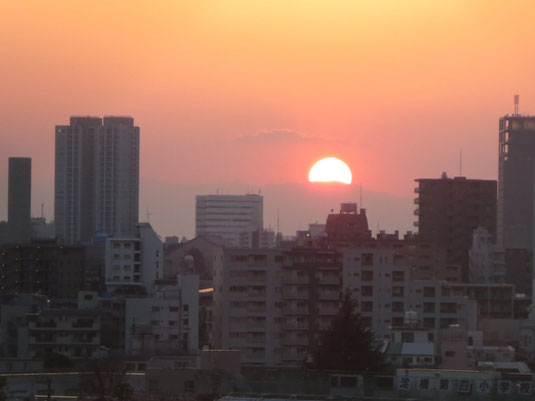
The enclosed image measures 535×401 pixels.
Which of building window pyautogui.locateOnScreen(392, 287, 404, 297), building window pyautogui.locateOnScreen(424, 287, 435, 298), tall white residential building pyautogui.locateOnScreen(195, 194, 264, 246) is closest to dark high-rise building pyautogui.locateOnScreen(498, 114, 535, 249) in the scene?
tall white residential building pyautogui.locateOnScreen(195, 194, 264, 246)

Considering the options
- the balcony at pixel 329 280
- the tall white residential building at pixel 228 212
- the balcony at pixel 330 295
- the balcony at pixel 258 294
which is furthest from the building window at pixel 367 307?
the tall white residential building at pixel 228 212

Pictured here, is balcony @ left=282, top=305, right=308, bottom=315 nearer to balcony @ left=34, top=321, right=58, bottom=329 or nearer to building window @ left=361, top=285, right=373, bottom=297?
building window @ left=361, top=285, right=373, bottom=297

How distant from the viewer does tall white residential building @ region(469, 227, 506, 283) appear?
9106 centimetres

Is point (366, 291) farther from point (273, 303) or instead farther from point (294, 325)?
point (273, 303)

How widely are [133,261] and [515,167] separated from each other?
8168 centimetres

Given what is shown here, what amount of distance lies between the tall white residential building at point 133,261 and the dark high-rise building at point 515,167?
248 ft

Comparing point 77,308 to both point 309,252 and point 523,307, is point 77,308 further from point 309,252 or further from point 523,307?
point 523,307

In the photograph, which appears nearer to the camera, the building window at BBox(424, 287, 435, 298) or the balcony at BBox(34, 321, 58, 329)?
the balcony at BBox(34, 321, 58, 329)

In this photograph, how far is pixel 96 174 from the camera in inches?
6289

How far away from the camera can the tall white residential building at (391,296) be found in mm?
64375

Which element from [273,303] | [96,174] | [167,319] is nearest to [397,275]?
[273,303]

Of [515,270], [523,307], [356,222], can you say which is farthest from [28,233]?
[523,307]

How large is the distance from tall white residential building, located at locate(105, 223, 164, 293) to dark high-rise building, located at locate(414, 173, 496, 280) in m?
33.3

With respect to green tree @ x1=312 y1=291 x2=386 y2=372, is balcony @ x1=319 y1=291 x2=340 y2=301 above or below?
above
